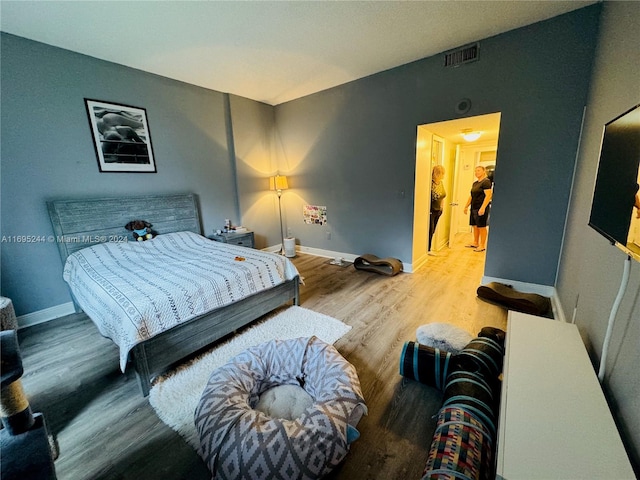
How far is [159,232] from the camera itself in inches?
131

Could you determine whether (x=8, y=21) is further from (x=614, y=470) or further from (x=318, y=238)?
(x=614, y=470)

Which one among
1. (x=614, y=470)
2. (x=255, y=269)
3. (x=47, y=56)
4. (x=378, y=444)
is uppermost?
(x=47, y=56)

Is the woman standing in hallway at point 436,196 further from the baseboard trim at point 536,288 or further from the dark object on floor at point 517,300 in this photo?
the dark object on floor at point 517,300

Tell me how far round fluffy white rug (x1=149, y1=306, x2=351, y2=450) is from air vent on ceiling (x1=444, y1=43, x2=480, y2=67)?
3100 mm

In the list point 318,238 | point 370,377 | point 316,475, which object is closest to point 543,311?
point 370,377

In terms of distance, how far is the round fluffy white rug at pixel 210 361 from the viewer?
4.93ft

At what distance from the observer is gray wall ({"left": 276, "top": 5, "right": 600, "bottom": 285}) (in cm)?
242

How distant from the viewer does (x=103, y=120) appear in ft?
9.41

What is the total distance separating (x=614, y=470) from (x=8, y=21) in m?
4.48

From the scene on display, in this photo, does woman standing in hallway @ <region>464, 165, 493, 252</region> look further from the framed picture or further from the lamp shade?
the framed picture

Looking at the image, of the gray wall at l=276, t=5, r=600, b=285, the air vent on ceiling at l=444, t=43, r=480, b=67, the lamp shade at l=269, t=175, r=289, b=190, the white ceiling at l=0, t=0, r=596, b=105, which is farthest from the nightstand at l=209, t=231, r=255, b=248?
the air vent on ceiling at l=444, t=43, r=480, b=67

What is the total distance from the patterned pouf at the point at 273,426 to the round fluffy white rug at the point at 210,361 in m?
0.31

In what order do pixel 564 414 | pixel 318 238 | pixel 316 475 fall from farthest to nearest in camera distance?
pixel 318 238 < pixel 316 475 < pixel 564 414

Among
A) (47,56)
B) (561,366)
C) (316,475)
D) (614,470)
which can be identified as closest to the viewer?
(614,470)
